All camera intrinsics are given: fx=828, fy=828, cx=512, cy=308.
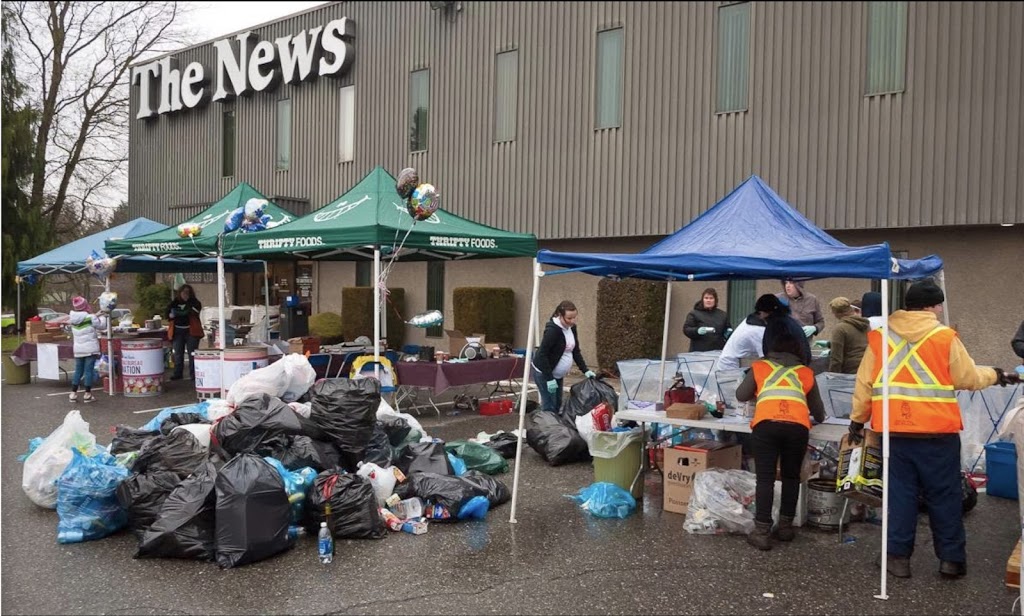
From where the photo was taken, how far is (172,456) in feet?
18.7

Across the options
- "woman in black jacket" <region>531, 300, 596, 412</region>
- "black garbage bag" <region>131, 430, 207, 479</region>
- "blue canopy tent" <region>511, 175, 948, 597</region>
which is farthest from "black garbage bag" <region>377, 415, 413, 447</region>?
"woman in black jacket" <region>531, 300, 596, 412</region>

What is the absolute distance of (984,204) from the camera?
424 inches

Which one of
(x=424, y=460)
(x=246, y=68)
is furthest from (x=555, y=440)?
(x=246, y=68)

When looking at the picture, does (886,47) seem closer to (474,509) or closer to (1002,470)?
(1002,470)

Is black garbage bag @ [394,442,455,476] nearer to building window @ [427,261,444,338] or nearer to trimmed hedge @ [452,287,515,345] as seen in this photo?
trimmed hedge @ [452,287,515,345]

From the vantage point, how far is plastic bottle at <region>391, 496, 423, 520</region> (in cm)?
586

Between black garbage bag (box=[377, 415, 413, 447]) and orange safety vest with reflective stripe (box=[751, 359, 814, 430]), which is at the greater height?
orange safety vest with reflective stripe (box=[751, 359, 814, 430])

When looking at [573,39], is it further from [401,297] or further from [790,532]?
[790,532]

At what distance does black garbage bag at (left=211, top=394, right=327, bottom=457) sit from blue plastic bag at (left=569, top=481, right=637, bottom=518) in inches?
81.2

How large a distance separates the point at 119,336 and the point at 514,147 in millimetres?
7675

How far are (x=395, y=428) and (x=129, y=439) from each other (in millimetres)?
2069

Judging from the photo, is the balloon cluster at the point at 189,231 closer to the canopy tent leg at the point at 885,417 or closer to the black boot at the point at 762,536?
the black boot at the point at 762,536

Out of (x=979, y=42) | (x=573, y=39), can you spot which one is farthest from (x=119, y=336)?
(x=979, y=42)

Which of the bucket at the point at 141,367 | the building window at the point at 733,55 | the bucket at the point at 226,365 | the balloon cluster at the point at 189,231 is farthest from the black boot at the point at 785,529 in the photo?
the bucket at the point at 141,367
